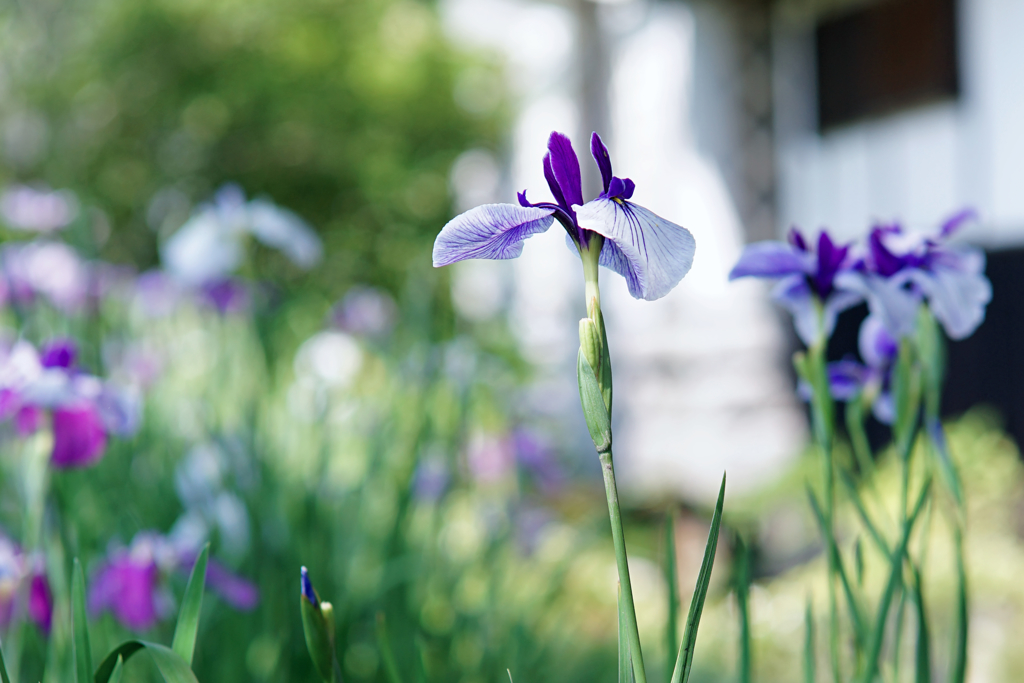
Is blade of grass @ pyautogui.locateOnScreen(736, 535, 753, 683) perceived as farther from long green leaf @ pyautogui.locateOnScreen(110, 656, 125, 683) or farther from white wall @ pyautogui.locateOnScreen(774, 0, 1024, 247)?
white wall @ pyautogui.locateOnScreen(774, 0, 1024, 247)

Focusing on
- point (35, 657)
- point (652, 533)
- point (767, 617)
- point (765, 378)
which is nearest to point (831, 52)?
point (765, 378)

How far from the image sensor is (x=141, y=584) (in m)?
0.84

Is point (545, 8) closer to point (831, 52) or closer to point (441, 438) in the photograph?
point (831, 52)

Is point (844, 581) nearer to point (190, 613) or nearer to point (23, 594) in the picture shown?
point (190, 613)

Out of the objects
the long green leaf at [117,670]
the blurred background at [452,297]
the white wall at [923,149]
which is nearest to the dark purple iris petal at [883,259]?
the blurred background at [452,297]

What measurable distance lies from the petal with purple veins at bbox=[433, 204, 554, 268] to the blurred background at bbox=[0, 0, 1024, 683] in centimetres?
50

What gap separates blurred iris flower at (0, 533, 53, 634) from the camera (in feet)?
2.40

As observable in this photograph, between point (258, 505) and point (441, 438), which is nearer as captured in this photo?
point (258, 505)

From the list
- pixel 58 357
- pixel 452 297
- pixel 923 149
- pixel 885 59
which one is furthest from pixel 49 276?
pixel 885 59

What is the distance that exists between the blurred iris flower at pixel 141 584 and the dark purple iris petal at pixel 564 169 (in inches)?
23.7

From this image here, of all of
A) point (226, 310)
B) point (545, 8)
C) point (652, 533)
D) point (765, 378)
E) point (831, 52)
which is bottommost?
point (652, 533)

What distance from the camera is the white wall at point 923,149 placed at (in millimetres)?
3131

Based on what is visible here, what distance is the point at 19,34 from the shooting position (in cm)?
514

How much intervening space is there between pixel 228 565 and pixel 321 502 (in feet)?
0.79
